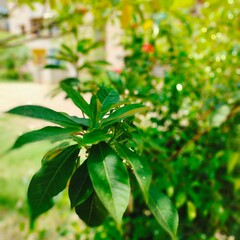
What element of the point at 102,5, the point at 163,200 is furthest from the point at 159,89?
the point at 163,200

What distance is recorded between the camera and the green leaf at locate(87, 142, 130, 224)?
53cm

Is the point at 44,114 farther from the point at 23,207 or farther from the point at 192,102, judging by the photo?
the point at 23,207

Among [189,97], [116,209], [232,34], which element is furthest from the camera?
[232,34]

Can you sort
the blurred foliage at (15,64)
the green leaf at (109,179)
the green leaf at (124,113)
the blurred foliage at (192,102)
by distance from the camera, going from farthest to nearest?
1. the blurred foliage at (15,64)
2. the blurred foliage at (192,102)
3. the green leaf at (124,113)
4. the green leaf at (109,179)

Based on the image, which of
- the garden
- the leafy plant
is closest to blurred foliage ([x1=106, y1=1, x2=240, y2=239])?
the garden

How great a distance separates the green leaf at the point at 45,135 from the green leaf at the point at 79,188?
0.11m

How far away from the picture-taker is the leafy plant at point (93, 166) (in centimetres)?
56

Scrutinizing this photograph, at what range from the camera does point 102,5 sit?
6.38ft

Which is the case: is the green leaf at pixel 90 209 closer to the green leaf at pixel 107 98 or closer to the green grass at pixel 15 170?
the green leaf at pixel 107 98

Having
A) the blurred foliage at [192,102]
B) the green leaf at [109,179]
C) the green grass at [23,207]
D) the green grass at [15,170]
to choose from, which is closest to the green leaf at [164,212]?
the green leaf at [109,179]

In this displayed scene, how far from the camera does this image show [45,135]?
58 centimetres

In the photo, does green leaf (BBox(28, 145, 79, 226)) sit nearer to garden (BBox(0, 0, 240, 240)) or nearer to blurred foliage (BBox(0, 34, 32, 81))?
garden (BBox(0, 0, 240, 240))

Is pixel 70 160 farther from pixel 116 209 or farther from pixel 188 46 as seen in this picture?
pixel 188 46

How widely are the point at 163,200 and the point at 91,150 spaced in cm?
22
